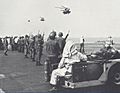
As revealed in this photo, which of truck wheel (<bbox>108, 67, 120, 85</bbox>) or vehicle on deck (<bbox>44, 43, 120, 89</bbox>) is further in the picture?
truck wheel (<bbox>108, 67, 120, 85</bbox>)

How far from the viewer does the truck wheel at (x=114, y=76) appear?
11.1 m

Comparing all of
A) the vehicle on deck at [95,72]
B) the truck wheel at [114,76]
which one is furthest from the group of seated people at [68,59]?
the truck wheel at [114,76]

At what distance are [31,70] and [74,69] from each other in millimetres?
5609

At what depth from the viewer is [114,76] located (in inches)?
442

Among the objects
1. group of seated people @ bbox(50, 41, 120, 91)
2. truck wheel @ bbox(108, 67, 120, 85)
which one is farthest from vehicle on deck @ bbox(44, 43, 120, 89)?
group of seated people @ bbox(50, 41, 120, 91)

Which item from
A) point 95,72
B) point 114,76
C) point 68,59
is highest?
point 68,59

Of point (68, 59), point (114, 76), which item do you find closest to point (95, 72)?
point (114, 76)

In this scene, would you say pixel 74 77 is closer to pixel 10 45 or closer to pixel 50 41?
pixel 50 41

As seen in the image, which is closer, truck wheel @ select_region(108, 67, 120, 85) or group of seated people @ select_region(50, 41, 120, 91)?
group of seated people @ select_region(50, 41, 120, 91)

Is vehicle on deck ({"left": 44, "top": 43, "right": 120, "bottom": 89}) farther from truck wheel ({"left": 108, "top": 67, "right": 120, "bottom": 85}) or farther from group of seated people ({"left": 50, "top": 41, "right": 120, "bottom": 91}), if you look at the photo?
group of seated people ({"left": 50, "top": 41, "right": 120, "bottom": 91})

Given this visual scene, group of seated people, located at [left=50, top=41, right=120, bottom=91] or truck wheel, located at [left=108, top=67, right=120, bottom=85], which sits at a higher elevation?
group of seated people, located at [left=50, top=41, right=120, bottom=91]

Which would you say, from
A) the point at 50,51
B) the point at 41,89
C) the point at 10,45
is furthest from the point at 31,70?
the point at 10,45

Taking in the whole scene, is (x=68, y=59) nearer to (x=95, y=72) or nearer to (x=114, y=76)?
(x=95, y=72)

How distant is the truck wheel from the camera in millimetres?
11133
